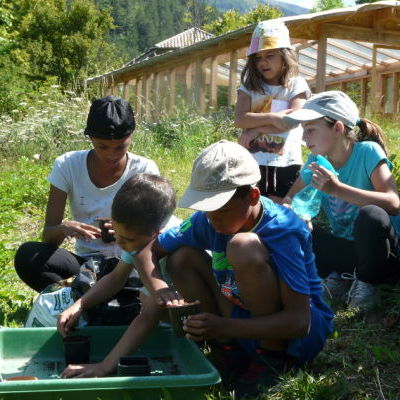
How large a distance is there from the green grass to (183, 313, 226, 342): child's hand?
27 centimetres

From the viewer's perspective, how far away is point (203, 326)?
2568mm

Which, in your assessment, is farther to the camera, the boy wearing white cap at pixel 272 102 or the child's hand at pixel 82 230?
the boy wearing white cap at pixel 272 102

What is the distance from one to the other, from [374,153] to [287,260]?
1.21 m

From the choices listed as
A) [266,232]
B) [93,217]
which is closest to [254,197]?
[266,232]

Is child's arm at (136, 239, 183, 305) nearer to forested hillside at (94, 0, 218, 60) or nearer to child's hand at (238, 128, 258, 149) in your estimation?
child's hand at (238, 128, 258, 149)

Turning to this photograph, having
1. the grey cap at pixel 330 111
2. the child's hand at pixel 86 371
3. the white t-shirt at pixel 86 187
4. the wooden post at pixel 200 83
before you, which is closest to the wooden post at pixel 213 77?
the wooden post at pixel 200 83

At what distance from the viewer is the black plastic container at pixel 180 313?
266cm

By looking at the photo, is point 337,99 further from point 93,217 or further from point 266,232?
point 93,217

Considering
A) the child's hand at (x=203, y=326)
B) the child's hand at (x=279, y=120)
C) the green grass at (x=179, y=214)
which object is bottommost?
the green grass at (x=179, y=214)

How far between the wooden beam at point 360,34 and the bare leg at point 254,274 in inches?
447

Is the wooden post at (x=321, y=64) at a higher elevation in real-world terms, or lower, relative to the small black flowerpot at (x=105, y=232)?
higher

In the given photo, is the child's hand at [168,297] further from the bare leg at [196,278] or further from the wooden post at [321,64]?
the wooden post at [321,64]

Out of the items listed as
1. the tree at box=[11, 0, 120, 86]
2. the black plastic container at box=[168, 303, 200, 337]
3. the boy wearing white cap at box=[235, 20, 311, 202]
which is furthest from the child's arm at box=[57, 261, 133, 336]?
the tree at box=[11, 0, 120, 86]

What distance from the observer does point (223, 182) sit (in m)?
2.70
